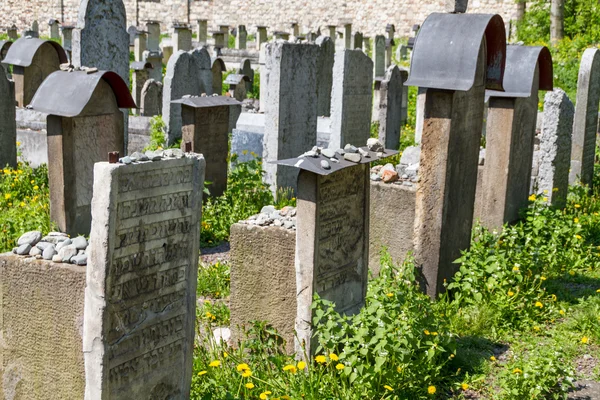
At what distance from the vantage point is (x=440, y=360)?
558cm

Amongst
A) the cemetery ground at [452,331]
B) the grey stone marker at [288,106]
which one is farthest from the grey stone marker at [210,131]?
the cemetery ground at [452,331]

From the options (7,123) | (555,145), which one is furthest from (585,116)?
(7,123)

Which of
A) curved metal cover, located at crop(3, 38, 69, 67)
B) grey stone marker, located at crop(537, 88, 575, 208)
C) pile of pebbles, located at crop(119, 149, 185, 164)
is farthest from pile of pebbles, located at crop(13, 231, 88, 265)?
curved metal cover, located at crop(3, 38, 69, 67)

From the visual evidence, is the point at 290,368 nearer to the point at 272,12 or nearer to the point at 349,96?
the point at 349,96

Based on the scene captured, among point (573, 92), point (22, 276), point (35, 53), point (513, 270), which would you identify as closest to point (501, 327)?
point (513, 270)

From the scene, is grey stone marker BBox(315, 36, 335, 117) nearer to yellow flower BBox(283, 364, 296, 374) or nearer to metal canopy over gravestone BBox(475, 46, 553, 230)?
metal canopy over gravestone BBox(475, 46, 553, 230)

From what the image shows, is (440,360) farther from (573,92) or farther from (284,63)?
(573,92)

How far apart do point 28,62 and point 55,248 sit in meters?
8.78

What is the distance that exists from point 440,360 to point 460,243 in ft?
5.40

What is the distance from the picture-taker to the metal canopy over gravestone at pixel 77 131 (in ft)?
25.3

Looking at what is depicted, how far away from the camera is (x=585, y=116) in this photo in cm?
1053

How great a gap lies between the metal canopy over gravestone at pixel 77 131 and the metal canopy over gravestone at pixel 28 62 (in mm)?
5134

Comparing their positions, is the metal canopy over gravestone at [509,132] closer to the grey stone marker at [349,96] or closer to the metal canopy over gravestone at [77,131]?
the metal canopy over gravestone at [77,131]

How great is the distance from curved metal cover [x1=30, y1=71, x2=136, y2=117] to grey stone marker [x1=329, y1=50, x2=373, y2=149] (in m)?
4.42
